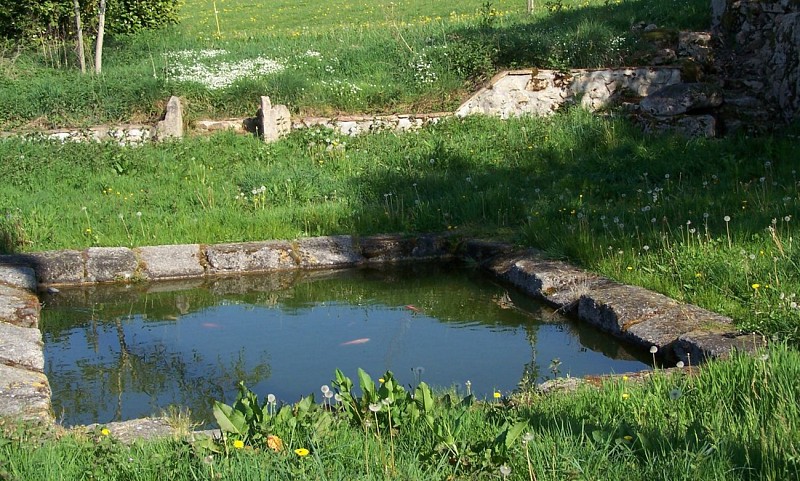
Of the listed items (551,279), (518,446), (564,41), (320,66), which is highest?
(564,41)

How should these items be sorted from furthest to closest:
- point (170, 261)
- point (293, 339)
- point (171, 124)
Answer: point (171, 124), point (170, 261), point (293, 339)

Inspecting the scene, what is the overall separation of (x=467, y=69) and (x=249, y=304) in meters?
7.47

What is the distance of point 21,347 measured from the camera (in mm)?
6168

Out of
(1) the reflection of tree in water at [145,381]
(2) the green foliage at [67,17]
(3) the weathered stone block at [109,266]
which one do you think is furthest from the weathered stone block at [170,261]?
(2) the green foliage at [67,17]

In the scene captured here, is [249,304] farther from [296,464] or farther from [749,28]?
[749,28]

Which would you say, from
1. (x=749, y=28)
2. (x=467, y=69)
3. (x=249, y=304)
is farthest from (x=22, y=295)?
(x=749, y=28)

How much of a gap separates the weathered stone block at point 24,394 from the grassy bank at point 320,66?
849 centimetres

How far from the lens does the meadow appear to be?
12.7ft

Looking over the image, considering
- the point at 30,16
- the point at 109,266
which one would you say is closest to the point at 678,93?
the point at 109,266

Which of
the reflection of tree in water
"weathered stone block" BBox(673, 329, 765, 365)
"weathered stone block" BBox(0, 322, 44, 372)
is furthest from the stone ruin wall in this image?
"weathered stone block" BBox(673, 329, 765, 365)

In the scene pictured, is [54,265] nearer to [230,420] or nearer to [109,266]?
[109,266]

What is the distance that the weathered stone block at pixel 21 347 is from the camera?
594 cm

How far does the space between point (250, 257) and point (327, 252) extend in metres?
0.73

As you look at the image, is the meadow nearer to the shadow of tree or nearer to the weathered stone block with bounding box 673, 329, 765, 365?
the shadow of tree
